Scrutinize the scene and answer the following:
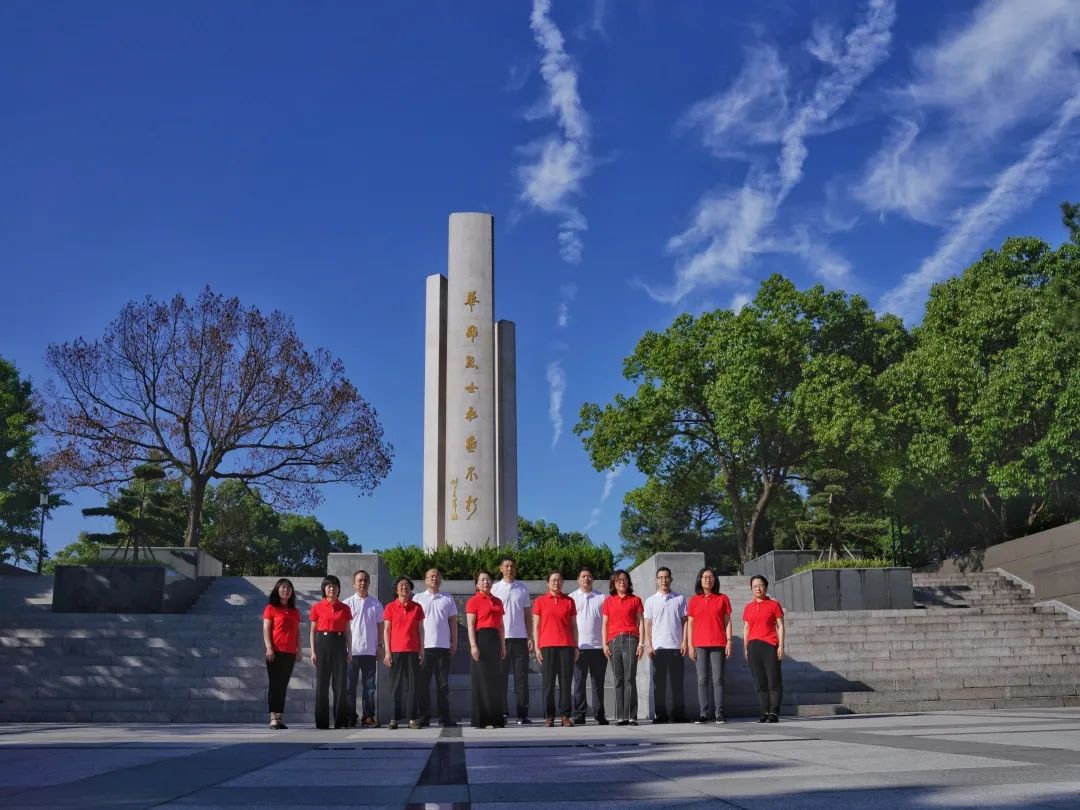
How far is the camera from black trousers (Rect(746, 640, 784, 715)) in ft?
33.8

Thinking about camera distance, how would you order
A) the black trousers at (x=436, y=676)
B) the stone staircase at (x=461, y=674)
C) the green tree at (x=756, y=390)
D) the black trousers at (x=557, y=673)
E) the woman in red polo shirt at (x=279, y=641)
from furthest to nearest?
the green tree at (x=756, y=390), the stone staircase at (x=461, y=674), the black trousers at (x=436, y=676), the black trousers at (x=557, y=673), the woman in red polo shirt at (x=279, y=641)

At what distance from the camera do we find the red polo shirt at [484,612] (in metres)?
10.1

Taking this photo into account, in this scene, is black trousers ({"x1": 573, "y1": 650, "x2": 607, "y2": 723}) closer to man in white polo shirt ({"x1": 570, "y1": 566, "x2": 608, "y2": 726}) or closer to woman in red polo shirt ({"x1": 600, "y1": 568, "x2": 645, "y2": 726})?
man in white polo shirt ({"x1": 570, "y1": 566, "x2": 608, "y2": 726})

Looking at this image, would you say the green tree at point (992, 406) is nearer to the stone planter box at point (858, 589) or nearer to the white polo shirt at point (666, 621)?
the stone planter box at point (858, 589)

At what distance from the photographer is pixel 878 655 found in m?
15.5

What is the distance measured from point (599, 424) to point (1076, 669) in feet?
68.0

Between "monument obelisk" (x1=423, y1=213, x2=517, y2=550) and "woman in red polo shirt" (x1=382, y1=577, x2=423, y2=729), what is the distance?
11.8 m

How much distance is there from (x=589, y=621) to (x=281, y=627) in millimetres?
3063

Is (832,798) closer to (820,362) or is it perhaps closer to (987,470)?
(987,470)

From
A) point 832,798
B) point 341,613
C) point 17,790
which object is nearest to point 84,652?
point 341,613

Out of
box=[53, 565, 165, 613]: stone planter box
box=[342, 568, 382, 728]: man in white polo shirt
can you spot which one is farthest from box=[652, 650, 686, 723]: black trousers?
box=[53, 565, 165, 613]: stone planter box

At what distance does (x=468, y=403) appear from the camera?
75.6 ft

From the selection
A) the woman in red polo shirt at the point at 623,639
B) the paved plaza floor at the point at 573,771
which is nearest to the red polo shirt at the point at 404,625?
the woman in red polo shirt at the point at 623,639

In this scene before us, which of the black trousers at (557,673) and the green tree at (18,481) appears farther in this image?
the green tree at (18,481)
